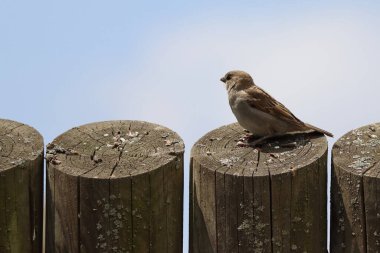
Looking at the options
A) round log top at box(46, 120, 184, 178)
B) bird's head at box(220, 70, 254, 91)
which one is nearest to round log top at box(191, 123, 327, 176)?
round log top at box(46, 120, 184, 178)

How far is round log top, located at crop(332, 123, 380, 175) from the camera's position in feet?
17.9

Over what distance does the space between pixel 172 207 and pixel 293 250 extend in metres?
0.78

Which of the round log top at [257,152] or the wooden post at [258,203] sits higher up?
the round log top at [257,152]

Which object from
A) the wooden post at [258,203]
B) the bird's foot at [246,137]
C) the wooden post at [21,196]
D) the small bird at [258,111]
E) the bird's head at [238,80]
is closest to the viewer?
the wooden post at [258,203]

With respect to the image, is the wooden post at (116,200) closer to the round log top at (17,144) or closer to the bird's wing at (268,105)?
the round log top at (17,144)

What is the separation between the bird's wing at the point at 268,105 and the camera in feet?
20.8

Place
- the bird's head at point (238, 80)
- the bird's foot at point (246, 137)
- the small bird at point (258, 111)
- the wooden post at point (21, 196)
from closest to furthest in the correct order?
the wooden post at point (21, 196) < the bird's foot at point (246, 137) < the small bird at point (258, 111) < the bird's head at point (238, 80)

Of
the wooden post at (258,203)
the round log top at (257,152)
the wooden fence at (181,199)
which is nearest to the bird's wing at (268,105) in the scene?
the round log top at (257,152)

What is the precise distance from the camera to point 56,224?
214 inches

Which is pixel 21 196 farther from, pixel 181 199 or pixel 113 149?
pixel 181 199

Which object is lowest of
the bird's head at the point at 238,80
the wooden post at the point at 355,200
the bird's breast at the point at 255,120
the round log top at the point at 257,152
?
the wooden post at the point at 355,200

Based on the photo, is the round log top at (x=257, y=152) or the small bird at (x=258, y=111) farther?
the small bird at (x=258, y=111)

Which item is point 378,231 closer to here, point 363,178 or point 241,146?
point 363,178

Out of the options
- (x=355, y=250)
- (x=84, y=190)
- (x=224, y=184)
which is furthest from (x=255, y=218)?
(x=84, y=190)
